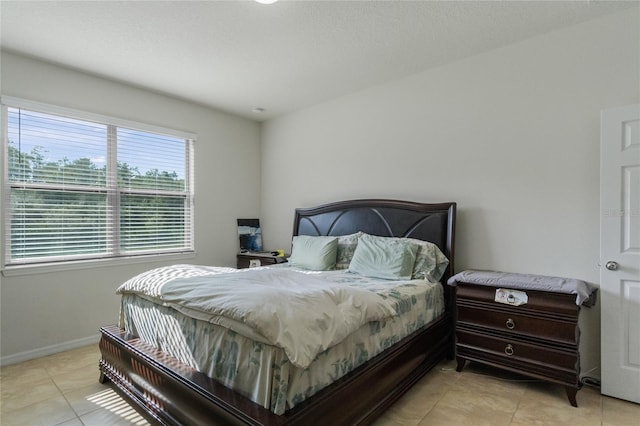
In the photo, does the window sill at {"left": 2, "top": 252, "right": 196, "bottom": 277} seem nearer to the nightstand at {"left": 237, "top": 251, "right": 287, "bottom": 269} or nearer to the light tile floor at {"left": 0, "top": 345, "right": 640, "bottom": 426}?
the nightstand at {"left": 237, "top": 251, "right": 287, "bottom": 269}

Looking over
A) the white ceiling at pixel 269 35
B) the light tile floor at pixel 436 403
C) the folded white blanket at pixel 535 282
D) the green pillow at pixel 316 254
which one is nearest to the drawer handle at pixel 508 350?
the light tile floor at pixel 436 403

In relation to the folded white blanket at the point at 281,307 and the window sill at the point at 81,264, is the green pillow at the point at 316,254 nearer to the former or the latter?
the folded white blanket at the point at 281,307

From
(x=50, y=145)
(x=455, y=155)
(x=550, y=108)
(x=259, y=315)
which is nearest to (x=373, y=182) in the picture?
(x=455, y=155)

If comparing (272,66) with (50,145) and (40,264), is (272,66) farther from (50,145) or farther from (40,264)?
(40,264)

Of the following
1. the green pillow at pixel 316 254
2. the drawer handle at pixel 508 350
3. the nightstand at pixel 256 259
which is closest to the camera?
the drawer handle at pixel 508 350

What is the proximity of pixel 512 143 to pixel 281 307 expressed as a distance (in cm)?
242

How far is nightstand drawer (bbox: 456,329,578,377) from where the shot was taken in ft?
7.16

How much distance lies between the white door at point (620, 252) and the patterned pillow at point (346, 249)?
6.33ft

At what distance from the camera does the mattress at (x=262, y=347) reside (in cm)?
145

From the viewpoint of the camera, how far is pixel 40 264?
305 cm

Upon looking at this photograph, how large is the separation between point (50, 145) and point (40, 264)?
1104mm

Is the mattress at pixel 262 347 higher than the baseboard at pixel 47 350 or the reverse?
higher

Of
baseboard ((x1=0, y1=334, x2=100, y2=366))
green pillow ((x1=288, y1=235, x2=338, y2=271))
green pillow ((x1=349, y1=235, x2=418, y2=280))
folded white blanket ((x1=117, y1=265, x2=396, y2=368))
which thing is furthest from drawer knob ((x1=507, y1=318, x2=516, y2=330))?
baseboard ((x1=0, y1=334, x2=100, y2=366))

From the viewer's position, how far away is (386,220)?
3393 mm
